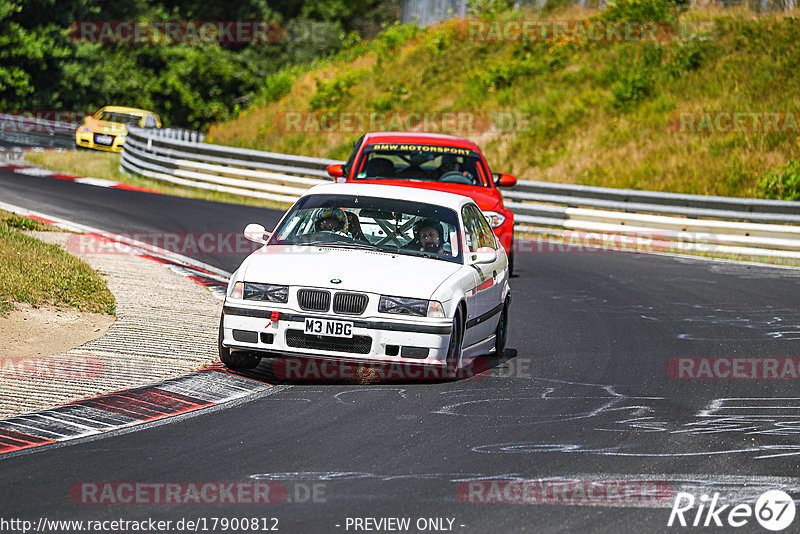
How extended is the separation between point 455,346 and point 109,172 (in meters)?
22.0

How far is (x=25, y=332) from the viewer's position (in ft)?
32.3

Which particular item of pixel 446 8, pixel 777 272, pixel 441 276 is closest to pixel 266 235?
pixel 441 276

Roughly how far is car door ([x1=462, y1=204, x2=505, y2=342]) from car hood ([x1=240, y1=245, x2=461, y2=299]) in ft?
1.46

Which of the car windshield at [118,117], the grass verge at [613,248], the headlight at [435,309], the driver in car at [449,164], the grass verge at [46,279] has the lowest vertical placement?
the grass verge at [613,248]

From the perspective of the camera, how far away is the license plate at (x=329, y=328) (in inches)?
337

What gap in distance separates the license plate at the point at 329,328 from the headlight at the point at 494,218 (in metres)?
6.04

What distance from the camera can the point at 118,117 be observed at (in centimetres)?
3594

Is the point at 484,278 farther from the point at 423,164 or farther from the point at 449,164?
the point at 423,164

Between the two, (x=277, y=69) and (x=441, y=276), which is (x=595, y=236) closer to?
(x=441, y=276)

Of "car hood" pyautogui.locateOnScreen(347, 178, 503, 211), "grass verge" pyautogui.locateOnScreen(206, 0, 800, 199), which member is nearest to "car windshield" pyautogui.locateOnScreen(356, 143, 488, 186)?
"car hood" pyautogui.locateOnScreen(347, 178, 503, 211)

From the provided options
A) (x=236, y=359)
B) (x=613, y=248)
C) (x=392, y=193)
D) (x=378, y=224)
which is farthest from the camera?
(x=613, y=248)

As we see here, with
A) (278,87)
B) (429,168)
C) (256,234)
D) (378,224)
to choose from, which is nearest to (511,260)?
(429,168)

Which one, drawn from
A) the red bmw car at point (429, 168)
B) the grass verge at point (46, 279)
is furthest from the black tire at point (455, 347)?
the red bmw car at point (429, 168)

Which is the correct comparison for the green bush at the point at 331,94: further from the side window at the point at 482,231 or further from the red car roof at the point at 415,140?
the side window at the point at 482,231
